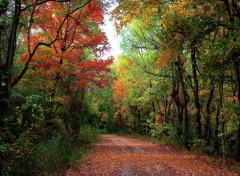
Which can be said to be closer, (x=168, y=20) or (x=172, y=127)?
(x=168, y=20)

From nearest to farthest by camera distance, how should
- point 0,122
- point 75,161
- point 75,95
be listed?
point 0,122, point 75,161, point 75,95

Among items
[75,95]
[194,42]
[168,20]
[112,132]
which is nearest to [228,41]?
[194,42]

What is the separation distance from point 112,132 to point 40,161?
35.8m

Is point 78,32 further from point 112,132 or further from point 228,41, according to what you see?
point 112,132

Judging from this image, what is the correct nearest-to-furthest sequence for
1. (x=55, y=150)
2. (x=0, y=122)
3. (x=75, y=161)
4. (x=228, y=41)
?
(x=0, y=122)
(x=228, y=41)
(x=55, y=150)
(x=75, y=161)

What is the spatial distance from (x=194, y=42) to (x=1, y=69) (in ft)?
25.3

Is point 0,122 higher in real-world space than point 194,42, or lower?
lower

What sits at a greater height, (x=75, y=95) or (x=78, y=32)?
(x=78, y=32)

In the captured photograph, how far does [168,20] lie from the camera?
8.34 metres

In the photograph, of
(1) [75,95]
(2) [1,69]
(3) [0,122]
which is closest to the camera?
(3) [0,122]

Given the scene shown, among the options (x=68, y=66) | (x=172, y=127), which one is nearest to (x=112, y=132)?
(x=172, y=127)

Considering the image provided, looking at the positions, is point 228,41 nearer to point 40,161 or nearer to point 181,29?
point 181,29

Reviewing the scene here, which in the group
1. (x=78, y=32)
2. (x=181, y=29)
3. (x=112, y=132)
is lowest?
(x=112, y=132)

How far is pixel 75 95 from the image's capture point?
14.5m
